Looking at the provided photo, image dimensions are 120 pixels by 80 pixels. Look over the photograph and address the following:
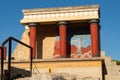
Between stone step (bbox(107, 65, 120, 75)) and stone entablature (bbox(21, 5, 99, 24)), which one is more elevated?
stone entablature (bbox(21, 5, 99, 24))

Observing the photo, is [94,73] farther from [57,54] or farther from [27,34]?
[27,34]

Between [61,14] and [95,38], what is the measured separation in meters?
3.77

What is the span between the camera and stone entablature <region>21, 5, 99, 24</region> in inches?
1191

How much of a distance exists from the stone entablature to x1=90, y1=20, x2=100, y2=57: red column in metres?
0.61

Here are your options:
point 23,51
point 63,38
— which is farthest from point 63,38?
point 23,51

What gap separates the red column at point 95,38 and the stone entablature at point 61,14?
2.01 ft

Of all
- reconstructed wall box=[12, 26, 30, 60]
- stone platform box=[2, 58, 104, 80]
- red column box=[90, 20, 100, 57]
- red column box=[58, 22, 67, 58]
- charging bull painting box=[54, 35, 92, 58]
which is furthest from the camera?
reconstructed wall box=[12, 26, 30, 60]

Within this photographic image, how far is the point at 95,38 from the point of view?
1172 inches

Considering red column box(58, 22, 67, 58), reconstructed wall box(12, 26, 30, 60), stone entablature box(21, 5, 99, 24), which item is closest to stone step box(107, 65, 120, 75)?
red column box(58, 22, 67, 58)

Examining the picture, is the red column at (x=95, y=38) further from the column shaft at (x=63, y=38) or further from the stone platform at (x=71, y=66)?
the stone platform at (x=71, y=66)

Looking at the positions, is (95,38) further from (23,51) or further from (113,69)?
(23,51)

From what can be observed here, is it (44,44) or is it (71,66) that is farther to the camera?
(44,44)

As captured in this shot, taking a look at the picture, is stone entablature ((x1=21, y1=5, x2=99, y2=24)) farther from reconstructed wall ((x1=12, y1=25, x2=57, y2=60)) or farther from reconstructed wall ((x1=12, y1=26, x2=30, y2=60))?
reconstructed wall ((x1=12, y1=26, x2=30, y2=60))

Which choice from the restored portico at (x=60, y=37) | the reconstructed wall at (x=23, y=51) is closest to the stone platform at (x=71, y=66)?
the restored portico at (x=60, y=37)
